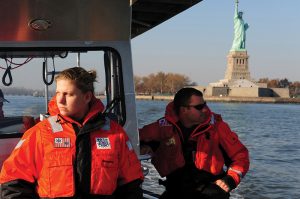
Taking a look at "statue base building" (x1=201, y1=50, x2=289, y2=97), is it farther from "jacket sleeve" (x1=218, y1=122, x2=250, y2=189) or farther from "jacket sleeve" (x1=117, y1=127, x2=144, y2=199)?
"jacket sleeve" (x1=117, y1=127, x2=144, y2=199)

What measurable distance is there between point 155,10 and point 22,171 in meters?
3.33

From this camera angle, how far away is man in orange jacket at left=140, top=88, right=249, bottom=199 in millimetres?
3285

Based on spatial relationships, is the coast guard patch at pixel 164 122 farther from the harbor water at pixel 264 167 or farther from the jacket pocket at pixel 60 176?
the jacket pocket at pixel 60 176

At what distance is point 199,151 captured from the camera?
3.29m

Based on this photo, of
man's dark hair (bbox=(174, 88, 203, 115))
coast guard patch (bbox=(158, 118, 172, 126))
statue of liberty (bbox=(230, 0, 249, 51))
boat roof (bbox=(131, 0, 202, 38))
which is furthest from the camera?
statue of liberty (bbox=(230, 0, 249, 51))

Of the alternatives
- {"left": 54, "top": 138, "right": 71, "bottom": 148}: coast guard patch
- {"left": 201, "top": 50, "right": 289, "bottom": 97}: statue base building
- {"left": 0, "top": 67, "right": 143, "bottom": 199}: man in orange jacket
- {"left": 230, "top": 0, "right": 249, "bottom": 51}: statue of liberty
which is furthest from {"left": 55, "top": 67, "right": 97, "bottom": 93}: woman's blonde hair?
{"left": 230, "top": 0, "right": 249, "bottom": 51}: statue of liberty

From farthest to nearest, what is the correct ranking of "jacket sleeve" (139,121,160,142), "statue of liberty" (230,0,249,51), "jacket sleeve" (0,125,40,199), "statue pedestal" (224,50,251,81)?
"statue of liberty" (230,0,249,51) → "statue pedestal" (224,50,251,81) → "jacket sleeve" (139,121,160,142) → "jacket sleeve" (0,125,40,199)

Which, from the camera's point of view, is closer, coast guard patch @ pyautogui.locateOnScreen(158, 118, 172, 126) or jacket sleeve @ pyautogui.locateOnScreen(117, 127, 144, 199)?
jacket sleeve @ pyautogui.locateOnScreen(117, 127, 144, 199)

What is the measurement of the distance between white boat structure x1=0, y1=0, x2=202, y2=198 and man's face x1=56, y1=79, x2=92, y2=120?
1.10 m

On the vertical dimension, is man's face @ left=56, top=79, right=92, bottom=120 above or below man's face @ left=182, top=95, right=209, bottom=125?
above

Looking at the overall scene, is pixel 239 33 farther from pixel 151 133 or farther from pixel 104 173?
pixel 104 173

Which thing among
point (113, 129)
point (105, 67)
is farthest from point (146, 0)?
point (113, 129)

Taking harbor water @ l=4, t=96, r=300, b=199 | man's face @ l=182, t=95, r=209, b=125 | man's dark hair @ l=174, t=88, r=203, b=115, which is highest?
man's dark hair @ l=174, t=88, r=203, b=115

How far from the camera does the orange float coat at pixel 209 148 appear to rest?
3.28 meters
